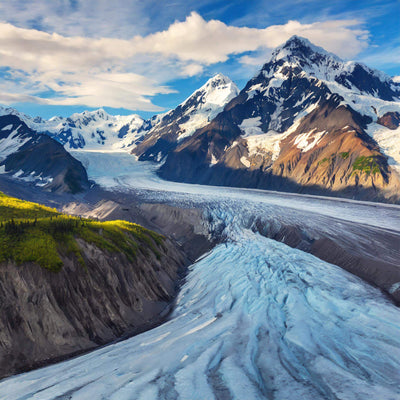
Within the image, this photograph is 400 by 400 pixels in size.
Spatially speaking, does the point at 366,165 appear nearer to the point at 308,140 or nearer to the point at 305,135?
the point at 308,140

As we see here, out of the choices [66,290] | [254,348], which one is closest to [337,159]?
[254,348]

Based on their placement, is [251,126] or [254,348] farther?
[251,126]

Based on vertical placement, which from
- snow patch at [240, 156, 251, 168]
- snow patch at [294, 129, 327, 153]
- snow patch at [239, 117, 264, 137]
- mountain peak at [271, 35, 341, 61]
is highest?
mountain peak at [271, 35, 341, 61]

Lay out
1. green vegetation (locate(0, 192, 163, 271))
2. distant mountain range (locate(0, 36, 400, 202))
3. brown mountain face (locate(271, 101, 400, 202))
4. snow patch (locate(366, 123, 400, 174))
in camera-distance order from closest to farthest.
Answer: green vegetation (locate(0, 192, 163, 271)) < brown mountain face (locate(271, 101, 400, 202)) < snow patch (locate(366, 123, 400, 174)) < distant mountain range (locate(0, 36, 400, 202))

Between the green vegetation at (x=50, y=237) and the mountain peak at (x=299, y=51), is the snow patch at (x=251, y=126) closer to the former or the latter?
the mountain peak at (x=299, y=51)

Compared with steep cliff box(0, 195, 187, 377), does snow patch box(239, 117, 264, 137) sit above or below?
above

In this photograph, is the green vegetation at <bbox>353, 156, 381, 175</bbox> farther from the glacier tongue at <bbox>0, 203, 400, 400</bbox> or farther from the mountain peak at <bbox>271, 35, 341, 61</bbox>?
the mountain peak at <bbox>271, 35, 341, 61</bbox>

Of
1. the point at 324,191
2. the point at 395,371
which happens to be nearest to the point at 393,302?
the point at 395,371

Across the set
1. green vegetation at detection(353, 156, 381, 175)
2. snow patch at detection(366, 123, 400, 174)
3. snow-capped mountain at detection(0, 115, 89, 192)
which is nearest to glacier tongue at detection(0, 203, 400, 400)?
green vegetation at detection(353, 156, 381, 175)
